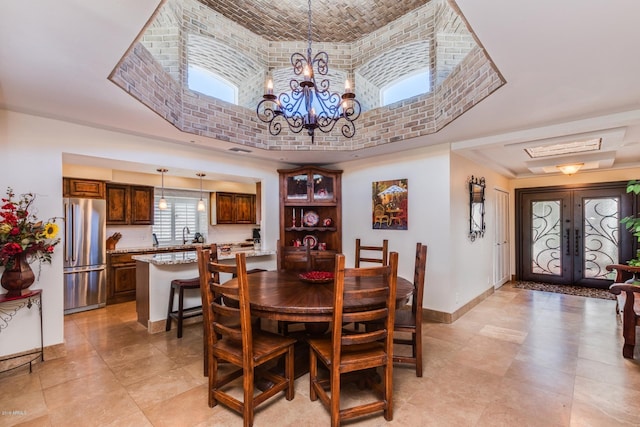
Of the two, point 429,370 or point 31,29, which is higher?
point 31,29

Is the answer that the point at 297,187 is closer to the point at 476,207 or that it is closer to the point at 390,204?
the point at 390,204

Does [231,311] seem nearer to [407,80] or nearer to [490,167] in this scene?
[407,80]

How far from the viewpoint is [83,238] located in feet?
14.4

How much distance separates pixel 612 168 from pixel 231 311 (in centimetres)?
713

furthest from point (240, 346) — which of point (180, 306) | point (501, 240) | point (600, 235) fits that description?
point (600, 235)

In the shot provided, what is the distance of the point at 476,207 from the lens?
468cm

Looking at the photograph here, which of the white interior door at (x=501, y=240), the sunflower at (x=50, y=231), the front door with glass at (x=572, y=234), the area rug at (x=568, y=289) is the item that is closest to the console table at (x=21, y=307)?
the sunflower at (x=50, y=231)

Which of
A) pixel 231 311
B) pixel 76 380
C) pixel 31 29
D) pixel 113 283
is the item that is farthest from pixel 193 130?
pixel 113 283

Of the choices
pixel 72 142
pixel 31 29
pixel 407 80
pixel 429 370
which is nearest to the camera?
pixel 31 29

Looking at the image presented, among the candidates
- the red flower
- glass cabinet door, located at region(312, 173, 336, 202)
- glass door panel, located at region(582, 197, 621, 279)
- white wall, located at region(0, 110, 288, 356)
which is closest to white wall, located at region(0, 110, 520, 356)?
white wall, located at region(0, 110, 288, 356)

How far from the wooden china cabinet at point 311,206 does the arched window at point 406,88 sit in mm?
1419

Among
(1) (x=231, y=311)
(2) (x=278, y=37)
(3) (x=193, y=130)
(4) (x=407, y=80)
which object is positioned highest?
(2) (x=278, y=37)

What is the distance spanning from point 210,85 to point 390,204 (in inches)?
119

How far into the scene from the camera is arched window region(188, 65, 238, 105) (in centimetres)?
364
